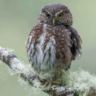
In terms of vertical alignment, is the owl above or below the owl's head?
below

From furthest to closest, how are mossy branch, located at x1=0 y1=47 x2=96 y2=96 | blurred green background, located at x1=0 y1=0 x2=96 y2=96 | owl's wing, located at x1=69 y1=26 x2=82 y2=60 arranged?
blurred green background, located at x1=0 y1=0 x2=96 y2=96, owl's wing, located at x1=69 y1=26 x2=82 y2=60, mossy branch, located at x1=0 y1=47 x2=96 y2=96

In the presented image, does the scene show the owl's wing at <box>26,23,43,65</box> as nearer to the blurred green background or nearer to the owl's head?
the owl's head

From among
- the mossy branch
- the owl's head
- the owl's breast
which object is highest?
the owl's head

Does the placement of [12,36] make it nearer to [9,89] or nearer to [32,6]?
[32,6]

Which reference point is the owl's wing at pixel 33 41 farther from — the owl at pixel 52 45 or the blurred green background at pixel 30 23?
the blurred green background at pixel 30 23

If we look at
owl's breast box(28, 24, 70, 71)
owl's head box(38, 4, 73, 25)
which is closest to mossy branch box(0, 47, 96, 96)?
owl's breast box(28, 24, 70, 71)

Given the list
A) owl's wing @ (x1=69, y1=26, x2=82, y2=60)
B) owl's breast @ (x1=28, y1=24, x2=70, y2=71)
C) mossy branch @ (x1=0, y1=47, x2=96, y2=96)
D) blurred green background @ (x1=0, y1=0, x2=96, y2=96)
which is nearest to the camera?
mossy branch @ (x1=0, y1=47, x2=96, y2=96)

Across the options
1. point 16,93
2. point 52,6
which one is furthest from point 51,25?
point 16,93
